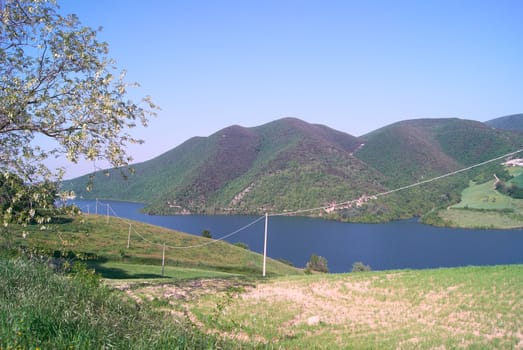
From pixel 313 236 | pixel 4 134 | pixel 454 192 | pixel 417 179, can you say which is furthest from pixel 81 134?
pixel 417 179

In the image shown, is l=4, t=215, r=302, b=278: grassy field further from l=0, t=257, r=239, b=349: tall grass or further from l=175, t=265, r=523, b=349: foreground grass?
l=0, t=257, r=239, b=349: tall grass

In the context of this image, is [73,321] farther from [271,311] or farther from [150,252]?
[150,252]

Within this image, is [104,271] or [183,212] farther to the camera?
[183,212]

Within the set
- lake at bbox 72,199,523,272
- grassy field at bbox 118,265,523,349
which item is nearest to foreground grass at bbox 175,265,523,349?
grassy field at bbox 118,265,523,349

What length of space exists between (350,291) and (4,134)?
521 inches

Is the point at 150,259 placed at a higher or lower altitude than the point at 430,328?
lower

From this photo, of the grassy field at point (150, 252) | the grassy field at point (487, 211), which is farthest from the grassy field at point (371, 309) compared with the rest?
the grassy field at point (487, 211)

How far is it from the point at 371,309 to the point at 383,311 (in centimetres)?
49

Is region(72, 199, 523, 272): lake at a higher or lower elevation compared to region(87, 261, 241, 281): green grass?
lower

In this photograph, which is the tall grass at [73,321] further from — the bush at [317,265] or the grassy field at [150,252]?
the bush at [317,265]

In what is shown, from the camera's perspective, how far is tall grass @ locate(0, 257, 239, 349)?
4.53m

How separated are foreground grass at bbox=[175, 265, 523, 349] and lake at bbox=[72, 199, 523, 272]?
2310 inches

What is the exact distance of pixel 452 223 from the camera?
12438cm

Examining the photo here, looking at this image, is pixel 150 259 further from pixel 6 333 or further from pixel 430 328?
pixel 6 333
